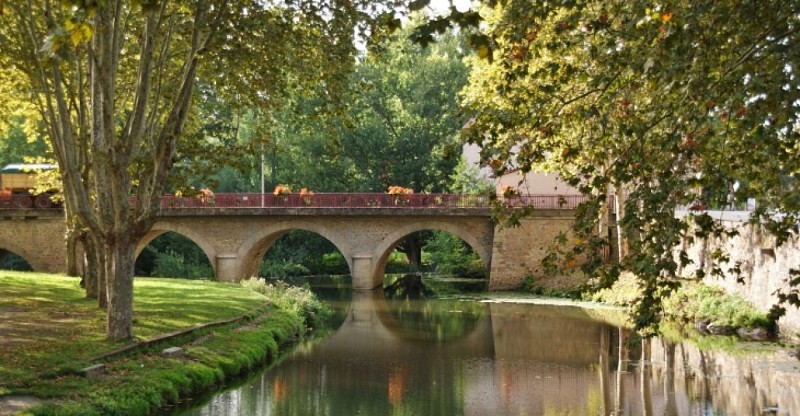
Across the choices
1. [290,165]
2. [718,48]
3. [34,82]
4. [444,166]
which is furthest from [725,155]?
[290,165]

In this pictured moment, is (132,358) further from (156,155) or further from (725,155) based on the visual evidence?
(725,155)

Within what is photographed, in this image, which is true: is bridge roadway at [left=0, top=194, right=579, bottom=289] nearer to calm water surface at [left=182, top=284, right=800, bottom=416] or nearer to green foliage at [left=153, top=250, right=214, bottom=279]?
green foliage at [left=153, top=250, right=214, bottom=279]

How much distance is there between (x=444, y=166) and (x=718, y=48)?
35.0 meters

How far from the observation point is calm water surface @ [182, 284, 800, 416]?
12.7 metres

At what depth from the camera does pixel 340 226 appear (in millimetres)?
33562

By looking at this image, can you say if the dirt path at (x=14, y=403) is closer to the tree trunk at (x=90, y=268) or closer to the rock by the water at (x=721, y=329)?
the tree trunk at (x=90, y=268)

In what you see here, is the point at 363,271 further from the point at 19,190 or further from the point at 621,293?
the point at 19,190

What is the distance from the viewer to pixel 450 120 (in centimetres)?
4319

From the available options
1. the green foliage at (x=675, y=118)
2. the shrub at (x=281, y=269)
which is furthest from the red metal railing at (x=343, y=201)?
the green foliage at (x=675, y=118)

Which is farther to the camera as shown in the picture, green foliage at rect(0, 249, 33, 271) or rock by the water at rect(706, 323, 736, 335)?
green foliage at rect(0, 249, 33, 271)

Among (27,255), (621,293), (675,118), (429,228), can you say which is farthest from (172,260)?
(675,118)

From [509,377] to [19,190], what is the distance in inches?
1104

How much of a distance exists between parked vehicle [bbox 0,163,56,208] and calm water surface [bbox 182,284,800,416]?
17799 millimetres

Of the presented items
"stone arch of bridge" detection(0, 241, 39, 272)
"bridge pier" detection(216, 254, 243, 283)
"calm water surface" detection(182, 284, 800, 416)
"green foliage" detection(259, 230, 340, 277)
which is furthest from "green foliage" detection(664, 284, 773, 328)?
"stone arch of bridge" detection(0, 241, 39, 272)
